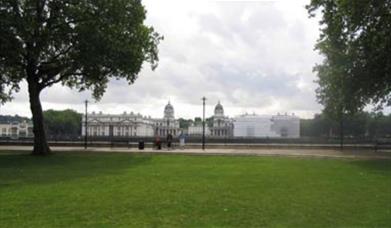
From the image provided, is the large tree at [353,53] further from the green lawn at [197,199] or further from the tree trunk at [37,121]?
the tree trunk at [37,121]

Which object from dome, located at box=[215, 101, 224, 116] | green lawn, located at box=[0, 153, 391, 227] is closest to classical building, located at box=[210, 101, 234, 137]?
dome, located at box=[215, 101, 224, 116]

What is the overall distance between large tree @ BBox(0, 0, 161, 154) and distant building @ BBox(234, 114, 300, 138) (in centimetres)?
6374

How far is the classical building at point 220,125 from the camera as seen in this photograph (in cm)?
13462

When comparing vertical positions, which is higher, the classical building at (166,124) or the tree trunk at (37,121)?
the classical building at (166,124)

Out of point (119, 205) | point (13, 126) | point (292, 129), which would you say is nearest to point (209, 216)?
point (119, 205)

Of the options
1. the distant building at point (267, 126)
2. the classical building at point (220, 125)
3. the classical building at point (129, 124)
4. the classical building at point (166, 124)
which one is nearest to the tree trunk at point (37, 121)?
the distant building at point (267, 126)

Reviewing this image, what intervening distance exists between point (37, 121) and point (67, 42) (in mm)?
5983

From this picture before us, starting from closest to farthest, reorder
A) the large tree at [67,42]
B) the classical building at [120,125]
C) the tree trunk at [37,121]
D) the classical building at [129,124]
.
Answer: the large tree at [67,42]
the tree trunk at [37,121]
the classical building at [120,125]
the classical building at [129,124]

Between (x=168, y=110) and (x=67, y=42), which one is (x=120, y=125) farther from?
(x=67, y=42)

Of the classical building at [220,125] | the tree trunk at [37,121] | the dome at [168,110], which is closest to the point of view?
the tree trunk at [37,121]

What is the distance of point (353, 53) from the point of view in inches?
1310

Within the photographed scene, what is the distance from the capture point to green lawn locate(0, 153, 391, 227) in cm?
1164

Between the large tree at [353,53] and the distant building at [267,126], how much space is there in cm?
6273

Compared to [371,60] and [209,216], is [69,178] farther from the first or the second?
[371,60]
